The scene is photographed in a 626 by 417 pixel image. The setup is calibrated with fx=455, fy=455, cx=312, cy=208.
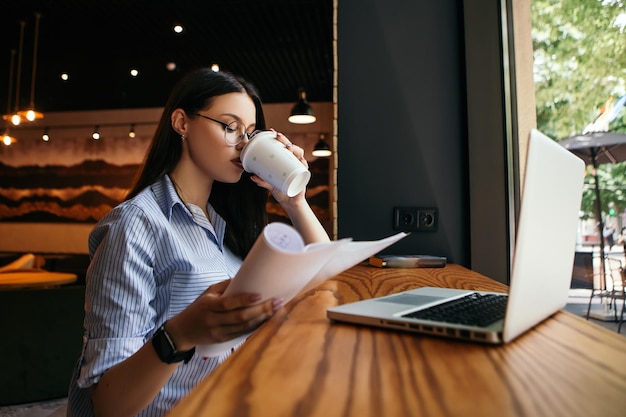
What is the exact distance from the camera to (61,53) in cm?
498

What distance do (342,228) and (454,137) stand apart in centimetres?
59

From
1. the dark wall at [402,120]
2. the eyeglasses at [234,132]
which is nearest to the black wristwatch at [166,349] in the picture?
the eyeglasses at [234,132]

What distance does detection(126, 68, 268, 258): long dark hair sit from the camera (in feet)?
4.12

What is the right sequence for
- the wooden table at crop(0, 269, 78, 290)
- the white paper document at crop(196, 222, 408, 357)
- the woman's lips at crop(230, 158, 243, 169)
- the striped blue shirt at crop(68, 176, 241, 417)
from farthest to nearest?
the wooden table at crop(0, 269, 78, 290) < the woman's lips at crop(230, 158, 243, 169) < the striped blue shirt at crop(68, 176, 241, 417) < the white paper document at crop(196, 222, 408, 357)

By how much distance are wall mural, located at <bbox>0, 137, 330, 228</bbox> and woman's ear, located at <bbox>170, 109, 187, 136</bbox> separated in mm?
5863

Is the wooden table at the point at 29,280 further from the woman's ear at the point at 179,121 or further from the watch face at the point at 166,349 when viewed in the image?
the watch face at the point at 166,349

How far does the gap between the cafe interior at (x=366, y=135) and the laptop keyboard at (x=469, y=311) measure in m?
0.06

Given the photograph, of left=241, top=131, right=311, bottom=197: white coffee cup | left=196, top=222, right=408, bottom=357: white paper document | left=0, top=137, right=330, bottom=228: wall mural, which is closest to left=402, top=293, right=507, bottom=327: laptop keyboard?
left=196, top=222, right=408, bottom=357: white paper document

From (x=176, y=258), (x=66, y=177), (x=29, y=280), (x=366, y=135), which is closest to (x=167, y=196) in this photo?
(x=176, y=258)

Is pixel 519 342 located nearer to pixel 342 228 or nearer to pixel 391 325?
pixel 391 325

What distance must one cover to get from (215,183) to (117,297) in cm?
67

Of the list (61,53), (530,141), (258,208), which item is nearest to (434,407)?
(530,141)

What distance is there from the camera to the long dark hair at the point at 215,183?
4.12ft

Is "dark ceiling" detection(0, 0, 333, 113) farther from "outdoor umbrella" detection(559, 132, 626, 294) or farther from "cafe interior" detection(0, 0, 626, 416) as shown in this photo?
"outdoor umbrella" detection(559, 132, 626, 294)
